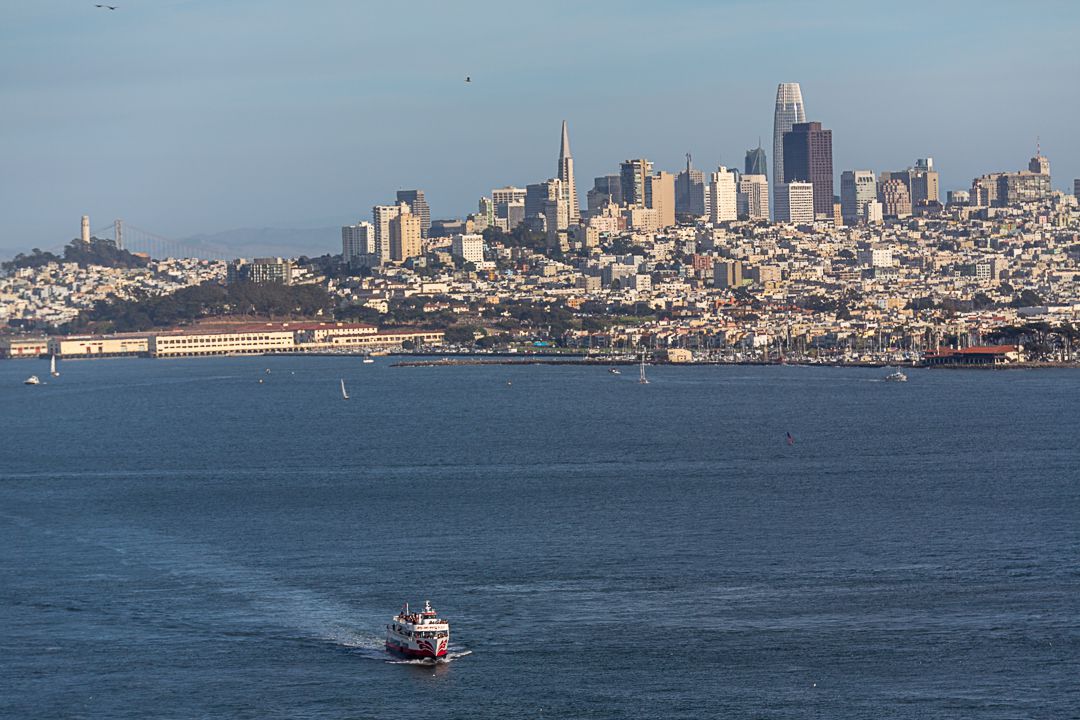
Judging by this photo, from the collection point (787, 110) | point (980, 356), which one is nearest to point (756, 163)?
point (787, 110)

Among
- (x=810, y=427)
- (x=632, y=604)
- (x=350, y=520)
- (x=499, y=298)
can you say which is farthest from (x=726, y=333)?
(x=632, y=604)

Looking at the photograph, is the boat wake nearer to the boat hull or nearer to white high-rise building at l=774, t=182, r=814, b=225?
the boat hull

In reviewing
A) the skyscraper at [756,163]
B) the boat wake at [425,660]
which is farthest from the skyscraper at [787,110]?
the boat wake at [425,660]

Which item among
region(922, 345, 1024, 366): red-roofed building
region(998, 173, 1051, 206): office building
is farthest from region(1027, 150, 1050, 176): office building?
region(922, 345, 1024, 366): red-roofed building

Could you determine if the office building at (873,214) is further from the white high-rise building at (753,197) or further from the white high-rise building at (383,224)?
the white high-rise building at (383,224)

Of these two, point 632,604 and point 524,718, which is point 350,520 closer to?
point 632,604
